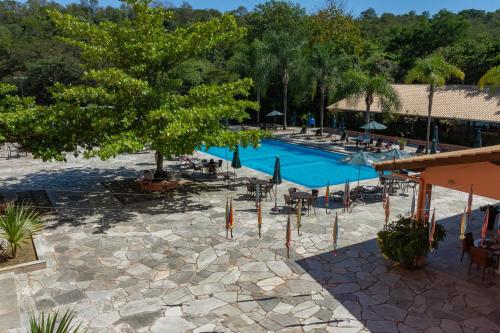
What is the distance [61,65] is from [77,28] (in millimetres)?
37078

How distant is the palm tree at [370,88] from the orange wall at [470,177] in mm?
19146

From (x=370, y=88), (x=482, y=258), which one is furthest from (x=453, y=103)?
(x=482, y=258)

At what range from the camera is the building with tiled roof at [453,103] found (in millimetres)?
28312

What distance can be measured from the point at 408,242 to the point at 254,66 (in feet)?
94.1

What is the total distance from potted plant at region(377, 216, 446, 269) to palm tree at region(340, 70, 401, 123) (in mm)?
→ 19488

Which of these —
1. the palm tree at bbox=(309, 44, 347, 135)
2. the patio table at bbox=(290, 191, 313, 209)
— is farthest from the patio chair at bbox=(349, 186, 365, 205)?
the palm tree at bbox=(309, 44, 347, 135)

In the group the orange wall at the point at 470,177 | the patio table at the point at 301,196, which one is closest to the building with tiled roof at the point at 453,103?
the patio table at the point at 301,196

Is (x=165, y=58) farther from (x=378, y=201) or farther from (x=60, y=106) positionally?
(x=378, y=201)

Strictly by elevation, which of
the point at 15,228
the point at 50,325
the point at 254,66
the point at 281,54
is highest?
the point at 281,54

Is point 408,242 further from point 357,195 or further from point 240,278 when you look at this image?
point 357,195

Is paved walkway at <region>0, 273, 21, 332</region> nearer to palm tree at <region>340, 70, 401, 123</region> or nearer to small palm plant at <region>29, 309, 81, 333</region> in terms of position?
small palm plant at <region>29, 309, 81, 333</region>

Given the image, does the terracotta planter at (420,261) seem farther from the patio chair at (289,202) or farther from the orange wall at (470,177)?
the patio chair at (289,202)

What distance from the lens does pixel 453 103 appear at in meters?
31.0

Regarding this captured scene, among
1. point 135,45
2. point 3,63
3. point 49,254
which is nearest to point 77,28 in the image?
point 135,45
